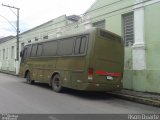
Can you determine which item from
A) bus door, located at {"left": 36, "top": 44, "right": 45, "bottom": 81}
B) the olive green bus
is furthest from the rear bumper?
bus door, located at {"left": 36, "top": 44, "right": 45, "bottom": 81}

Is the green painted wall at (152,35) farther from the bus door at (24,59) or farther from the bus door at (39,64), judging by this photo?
the bus door at (24,59)

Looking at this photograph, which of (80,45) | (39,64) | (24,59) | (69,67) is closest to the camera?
(80,45)

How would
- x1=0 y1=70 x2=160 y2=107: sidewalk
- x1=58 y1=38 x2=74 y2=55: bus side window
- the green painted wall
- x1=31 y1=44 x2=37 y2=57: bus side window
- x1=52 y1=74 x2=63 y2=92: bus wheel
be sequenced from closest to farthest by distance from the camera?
x1=0 y1=70 x2=160 y2=107: sidewalk → x1=58 y1=38 x2=74 y2=55: bus side window → the green painted wall → x1=52 y1=74 x2=63 y2=92: bus wheel → x1=31 y1=44 x2=37 y2=57: bus side window

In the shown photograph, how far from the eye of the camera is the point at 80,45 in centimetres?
1221

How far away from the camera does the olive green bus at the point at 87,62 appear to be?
11.5m

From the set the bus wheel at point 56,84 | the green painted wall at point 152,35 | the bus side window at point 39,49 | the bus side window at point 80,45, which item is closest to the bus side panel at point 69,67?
the bus side window at point 80,45

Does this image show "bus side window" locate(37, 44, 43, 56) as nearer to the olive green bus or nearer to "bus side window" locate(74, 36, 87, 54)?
the olive green bus

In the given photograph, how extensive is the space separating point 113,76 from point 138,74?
1912mm

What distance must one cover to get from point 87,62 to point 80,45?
44.8 inches

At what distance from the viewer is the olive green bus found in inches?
453

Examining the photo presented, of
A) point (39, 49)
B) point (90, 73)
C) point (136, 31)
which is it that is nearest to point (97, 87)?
point (90, 73)

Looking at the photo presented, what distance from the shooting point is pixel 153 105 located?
10234 millimetres

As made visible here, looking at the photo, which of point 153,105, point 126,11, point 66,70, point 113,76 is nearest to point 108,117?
point 153,105

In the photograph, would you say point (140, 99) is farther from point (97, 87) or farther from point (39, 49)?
point (39, 49)
